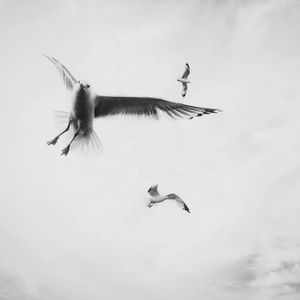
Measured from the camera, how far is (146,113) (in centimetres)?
710

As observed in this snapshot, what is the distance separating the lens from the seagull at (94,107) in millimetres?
6145

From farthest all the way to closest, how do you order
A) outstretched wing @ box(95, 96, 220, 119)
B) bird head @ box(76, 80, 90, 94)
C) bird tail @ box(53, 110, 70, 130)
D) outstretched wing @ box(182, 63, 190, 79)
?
1. outstretched wing @ box(182, 63, 190, 79)
2. bird tail @ box(53, 110, 70, 130)
3. outstretched wing @ box(95, 96, 220, 119)
4. bird head @ box(76, 80, 90, 94)

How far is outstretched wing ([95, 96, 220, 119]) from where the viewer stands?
6.42 metres

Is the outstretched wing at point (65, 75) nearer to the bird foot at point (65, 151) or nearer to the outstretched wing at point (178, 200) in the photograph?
the bird foot at point (65, 151)

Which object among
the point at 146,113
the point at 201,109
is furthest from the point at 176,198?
the point at 201,109

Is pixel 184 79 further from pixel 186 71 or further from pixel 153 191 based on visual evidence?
pixel 153 191

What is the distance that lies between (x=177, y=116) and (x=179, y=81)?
28.0 ft

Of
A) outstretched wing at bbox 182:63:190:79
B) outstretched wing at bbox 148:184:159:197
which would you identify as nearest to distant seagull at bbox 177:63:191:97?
outstretched wing at bbox 182:63:190:79

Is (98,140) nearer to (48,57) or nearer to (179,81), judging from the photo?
(48,57)

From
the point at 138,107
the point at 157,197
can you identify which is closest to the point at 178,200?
the point at 157,197

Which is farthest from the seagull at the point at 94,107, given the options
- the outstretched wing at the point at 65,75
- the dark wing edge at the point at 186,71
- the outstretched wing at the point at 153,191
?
the dark wing edge at the point at 186,71

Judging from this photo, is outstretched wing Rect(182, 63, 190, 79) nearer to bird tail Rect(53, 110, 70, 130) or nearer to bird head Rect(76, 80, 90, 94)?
bird tail Rect(53, 110, 70, 130)

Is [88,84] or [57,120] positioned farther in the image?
[57,120]

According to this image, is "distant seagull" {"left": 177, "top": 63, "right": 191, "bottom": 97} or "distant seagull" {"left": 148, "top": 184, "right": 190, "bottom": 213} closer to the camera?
"distant seagull" {"left": 148, "top": 184, "right": 190, "bottom": 213}
